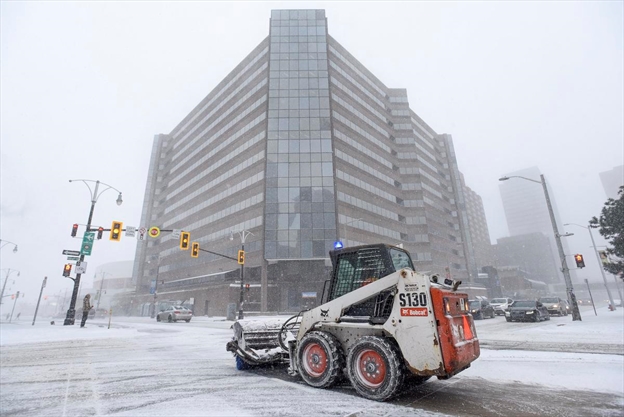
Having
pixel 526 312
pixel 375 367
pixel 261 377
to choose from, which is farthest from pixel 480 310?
pixel 375 367

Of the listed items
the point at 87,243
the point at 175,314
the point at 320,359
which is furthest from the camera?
the point at 175,314

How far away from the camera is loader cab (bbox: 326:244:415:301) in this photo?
5238 millimetres

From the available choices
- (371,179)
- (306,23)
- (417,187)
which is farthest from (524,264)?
(306,23)

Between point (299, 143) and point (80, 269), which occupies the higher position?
point (299, 143)

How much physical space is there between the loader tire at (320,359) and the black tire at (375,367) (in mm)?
303

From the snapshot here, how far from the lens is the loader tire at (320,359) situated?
4.92m

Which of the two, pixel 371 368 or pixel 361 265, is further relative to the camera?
pixel 361 265

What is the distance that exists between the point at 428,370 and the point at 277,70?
52.1 m

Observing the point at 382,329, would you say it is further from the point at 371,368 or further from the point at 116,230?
the point at 116,230

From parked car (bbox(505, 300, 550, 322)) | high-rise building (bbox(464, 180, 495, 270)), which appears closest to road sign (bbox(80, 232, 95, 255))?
parked car (bbox(505, 300, 550, 322))

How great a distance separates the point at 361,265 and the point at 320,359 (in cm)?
169

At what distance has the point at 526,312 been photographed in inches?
778

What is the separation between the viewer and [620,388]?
490 centimetres

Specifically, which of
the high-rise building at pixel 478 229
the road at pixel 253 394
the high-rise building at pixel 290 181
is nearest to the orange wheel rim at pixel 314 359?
the road at pixel 253 394
